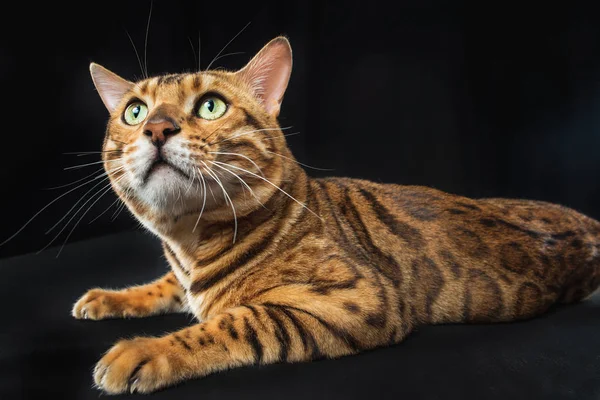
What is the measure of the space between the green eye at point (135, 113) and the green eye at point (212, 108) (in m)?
0.24

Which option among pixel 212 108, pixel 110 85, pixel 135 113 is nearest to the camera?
pixel 212 108

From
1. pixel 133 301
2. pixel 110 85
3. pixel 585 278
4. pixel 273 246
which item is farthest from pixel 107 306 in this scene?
pixel 585 278

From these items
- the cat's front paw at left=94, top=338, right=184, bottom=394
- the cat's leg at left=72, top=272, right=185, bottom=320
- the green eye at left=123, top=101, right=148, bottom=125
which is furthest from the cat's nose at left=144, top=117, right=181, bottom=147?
the cat's leg at left=72, top=272, right=185, bottom=320

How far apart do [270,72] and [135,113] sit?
0.55 metres

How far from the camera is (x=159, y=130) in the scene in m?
1.75

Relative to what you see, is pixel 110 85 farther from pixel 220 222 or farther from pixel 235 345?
pixel 235 345

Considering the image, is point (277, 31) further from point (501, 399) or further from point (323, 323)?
point (501, 399)

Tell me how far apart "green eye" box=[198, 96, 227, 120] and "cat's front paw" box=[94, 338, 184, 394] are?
0.81 meters

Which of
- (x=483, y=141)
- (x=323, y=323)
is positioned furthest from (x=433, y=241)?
(x=483, y=141)

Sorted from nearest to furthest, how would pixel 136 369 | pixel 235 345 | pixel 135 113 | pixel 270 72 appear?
pixel 136 369
pixel 235 345
pixel 135 113
pixel 270 72

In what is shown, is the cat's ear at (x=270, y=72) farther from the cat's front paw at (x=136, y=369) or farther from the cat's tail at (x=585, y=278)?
the cat's tail at (x=585, y=278)

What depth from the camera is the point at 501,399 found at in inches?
66.3

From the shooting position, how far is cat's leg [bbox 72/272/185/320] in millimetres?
2332

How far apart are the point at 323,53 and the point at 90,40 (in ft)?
4.62
